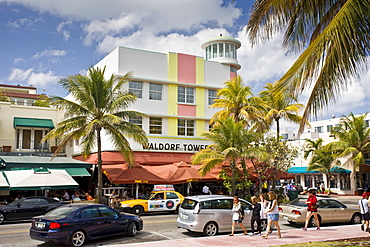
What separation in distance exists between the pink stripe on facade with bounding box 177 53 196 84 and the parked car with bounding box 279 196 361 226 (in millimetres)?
18208

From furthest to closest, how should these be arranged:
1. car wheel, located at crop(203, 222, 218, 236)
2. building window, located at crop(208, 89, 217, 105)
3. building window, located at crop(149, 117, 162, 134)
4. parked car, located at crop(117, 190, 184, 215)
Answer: building window, located at crop(208, 89, 217, 105)
building window, located at crop(149, 117, 162, 134)
parked car, located at crop(117, 190, 184, 215)
car wheel, located at crop(203, 222, 218, 236)

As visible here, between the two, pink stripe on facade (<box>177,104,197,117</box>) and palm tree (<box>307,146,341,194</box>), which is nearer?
pink stripe on facade (<box>177,104,197,117</box>)

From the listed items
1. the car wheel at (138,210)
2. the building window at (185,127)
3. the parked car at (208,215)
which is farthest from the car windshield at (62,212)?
the building window at (185,127)

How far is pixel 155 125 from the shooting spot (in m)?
32.0

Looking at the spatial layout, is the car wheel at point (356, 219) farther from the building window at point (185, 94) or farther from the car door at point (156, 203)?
the building window at point (185, 94)

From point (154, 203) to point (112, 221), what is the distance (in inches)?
352

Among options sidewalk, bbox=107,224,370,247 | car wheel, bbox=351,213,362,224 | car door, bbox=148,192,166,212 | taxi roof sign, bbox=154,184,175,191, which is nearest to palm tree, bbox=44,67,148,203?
taxi roof sign, bbox=154,184,175,191

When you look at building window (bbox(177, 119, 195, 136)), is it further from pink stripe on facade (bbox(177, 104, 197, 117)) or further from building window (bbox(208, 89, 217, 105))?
building window (bbox(208, 89, 217, 105))

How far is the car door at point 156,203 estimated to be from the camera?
2200cm

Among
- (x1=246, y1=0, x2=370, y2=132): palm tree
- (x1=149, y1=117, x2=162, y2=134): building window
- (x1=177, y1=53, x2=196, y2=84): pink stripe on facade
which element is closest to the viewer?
(x1=246, y1=0, x2=370, y2=132): palm tree

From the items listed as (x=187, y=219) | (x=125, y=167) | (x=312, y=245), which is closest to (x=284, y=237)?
(x=312, y=245)

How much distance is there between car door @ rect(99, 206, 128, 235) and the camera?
13.1m

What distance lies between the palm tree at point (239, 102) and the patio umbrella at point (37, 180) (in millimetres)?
12835

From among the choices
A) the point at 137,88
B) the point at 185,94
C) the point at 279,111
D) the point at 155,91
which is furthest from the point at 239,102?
the point at 137,88
